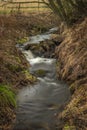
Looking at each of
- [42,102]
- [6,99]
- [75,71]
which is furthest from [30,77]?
[6,99]

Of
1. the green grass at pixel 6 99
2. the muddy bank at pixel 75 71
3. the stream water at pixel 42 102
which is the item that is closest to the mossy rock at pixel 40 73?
the stream water at pixel 42 102

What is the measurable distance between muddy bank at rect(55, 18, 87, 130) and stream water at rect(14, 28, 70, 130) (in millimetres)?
346

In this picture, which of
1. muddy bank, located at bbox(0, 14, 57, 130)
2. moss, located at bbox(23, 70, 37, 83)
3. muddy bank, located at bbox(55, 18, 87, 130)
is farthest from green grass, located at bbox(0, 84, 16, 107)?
moss, located at bbox(23, 70, 37, 83)

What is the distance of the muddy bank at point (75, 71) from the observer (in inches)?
316

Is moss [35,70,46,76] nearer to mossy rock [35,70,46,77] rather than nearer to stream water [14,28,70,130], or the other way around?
mossy rock [35,70,46,77]

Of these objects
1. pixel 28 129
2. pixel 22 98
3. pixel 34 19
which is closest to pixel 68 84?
pixel 22 98

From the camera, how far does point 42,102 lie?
32.6ft

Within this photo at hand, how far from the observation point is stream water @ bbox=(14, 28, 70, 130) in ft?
27.6

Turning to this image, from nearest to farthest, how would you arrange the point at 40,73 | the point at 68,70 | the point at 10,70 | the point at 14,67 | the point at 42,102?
the point at 42,102, the point at 68,70, the point at 10,70, the point at 14,67, the point at 40,73

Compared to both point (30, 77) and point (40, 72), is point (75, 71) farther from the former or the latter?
point (40, 72)

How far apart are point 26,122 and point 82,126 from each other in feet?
5.55

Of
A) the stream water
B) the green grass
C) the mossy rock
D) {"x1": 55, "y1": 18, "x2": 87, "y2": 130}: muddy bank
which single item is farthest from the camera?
the mossy rock

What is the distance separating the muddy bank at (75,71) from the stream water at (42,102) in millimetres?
346

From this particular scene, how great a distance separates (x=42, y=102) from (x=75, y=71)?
6.47ft
